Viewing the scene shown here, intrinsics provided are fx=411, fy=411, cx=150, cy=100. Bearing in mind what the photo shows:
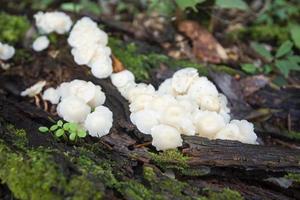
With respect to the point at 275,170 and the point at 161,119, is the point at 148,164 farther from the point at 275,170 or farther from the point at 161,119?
the point at 275,170

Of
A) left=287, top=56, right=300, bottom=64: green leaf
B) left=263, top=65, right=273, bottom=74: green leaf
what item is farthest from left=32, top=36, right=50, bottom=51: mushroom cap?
left=287, top=56, right=300, bottom=64: green leaf

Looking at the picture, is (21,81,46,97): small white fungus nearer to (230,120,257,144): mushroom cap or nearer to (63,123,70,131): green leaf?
(63,123,70,131): green leaf

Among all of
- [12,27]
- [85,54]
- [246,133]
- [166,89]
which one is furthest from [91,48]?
[246,133]

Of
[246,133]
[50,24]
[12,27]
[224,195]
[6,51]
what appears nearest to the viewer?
[224,195]

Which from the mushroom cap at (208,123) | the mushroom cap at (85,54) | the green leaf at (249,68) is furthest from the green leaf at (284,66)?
the mushroom cap at (85,54)

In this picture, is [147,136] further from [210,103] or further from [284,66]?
[284,66]

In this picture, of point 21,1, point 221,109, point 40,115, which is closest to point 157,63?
point 221,109
